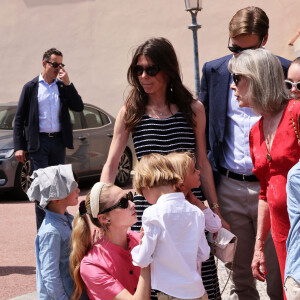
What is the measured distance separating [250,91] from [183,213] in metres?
0.77

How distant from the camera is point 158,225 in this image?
10.0 feet

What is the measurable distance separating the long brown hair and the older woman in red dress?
15.3 inches

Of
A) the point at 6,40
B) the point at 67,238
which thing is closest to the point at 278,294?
the point at 67,238

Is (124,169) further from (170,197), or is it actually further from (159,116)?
(170,197)

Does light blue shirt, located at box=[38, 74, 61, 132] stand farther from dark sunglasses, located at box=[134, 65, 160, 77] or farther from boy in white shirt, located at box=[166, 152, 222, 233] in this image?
boy in white shirt, located at box=[166, 152, 222, 233]

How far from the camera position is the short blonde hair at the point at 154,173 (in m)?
3.21

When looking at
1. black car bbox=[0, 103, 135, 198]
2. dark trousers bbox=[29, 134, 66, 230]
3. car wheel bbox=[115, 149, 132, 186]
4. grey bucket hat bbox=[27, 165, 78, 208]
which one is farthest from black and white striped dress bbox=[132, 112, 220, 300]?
car wheel bbox=[115, 149, 132, 186]

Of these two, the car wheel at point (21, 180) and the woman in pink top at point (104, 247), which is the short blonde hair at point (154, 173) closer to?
the woman in pink top at point (104, 247)

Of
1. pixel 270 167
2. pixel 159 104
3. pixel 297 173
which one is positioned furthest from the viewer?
pixel 159 104

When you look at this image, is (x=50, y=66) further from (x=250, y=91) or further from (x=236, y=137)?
(x=250, y=91)

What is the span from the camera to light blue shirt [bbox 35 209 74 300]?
375 cm

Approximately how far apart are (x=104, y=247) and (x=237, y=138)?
3.44 ft

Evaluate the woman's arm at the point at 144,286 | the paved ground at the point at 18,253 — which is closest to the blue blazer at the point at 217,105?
the woman's arm at the point at 144,286

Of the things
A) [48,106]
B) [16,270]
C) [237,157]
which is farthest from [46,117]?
[237,157]
